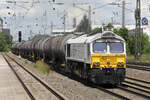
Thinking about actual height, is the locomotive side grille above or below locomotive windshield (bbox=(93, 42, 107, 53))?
below

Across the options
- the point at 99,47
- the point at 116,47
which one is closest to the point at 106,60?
the point at 99,47

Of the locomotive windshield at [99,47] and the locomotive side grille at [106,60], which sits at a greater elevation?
the locomotive windshield at [99,47]

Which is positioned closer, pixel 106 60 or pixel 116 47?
pixel 106 60

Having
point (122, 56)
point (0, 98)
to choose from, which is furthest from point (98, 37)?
point (0, 98)

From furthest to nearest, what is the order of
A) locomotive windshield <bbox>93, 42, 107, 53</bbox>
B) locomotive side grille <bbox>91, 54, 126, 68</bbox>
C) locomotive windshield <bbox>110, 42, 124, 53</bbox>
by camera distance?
locomotive windshield <bbox>110, 42, 124, 53</bbox> → locomotive windshield <bbox>93, 42, 107, 53</bbox> → locomotive side grille <bbox>91, 54, 126, 68</bbox>

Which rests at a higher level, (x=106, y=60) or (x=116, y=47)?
(x=116, y=47)

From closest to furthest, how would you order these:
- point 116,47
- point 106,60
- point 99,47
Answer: point 106,60
point 99,47
point 116,47

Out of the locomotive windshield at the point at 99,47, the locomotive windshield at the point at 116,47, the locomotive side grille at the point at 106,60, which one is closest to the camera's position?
the locomotive side grille at the point at 106,60

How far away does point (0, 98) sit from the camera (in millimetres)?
14133

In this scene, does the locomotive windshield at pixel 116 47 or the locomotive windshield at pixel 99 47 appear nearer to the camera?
the locomotive windshield at pixel 99 47

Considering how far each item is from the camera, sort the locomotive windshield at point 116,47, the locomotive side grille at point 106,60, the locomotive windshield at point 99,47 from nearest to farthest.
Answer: the locomotive side grille at point 106,60, the locomotive windshield at point 99,47, the locomotive windshield at point 116,47

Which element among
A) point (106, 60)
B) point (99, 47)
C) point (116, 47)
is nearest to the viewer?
point (106, 60)

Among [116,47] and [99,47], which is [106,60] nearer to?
[99,47]

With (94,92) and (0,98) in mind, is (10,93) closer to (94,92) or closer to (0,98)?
(0,98)
